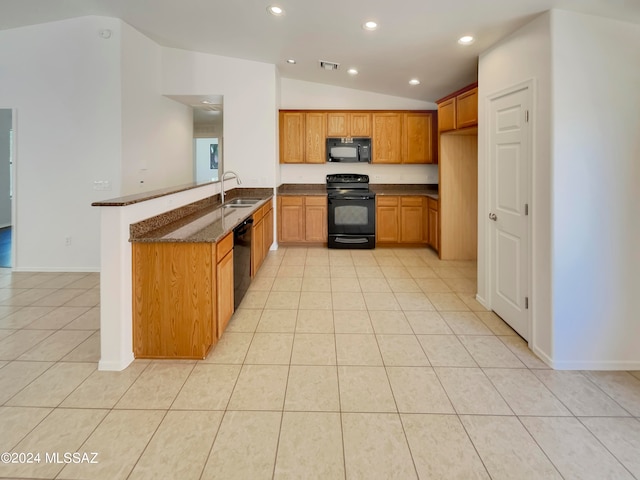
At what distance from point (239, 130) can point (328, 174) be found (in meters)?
1.75

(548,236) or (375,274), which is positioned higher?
(548,236)

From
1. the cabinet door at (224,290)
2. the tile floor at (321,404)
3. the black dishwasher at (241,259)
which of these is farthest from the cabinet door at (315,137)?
the cabinet door at (224,290)

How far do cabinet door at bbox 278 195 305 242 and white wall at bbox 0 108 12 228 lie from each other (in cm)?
568

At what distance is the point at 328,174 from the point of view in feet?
22.8

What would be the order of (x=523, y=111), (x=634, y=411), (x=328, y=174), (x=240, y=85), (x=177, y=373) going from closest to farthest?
(x=634, y=411) → (x=177, y=373) → (x=523, y=111) → (x=240, y=85) → (x=328, y=174)

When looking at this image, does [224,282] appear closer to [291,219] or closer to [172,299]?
[172,299]

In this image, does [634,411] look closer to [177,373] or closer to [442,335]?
[442,335]

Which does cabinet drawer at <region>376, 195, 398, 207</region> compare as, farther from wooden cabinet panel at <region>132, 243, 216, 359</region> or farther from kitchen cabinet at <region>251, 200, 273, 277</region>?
wooden cabinet panel at <region>132, 243, 216, 359</region>

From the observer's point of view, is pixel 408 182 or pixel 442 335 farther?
pixel 408 182

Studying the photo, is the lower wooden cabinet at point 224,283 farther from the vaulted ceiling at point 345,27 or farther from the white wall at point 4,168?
the white wall at point 4,168

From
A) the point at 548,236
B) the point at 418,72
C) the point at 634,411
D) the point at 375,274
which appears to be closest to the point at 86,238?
the point at 375,274

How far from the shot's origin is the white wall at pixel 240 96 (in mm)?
5703

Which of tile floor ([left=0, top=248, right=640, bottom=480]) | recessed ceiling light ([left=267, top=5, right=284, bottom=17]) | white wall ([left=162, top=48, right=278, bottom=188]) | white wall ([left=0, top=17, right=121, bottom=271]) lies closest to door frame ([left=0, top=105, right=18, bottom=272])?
white wall ([left=0, top=17, right=121, bottom=271])

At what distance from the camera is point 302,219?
6.46 m
